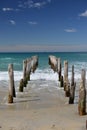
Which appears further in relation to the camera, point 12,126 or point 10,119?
point 10,119

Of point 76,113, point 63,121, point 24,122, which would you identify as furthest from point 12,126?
point 76,113

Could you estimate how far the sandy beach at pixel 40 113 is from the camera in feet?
32.0

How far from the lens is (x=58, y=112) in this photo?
11.6 meters

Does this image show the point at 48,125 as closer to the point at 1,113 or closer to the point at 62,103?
the point at 1,113

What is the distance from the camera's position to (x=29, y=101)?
13.9 m

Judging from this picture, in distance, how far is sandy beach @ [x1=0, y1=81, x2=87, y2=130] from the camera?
977cm

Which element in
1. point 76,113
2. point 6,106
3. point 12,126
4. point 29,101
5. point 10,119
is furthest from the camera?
point 29,101

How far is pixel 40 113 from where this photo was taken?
11453mm

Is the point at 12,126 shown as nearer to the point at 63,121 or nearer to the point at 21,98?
the point at 63,121

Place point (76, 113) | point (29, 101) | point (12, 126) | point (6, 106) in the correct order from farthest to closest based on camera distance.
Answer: point (29, 101)
point (6, 106)
point (76, 113)
point (12, 126)

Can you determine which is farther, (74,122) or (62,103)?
(62,103)

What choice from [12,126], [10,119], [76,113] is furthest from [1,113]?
[76,113]

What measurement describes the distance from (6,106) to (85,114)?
11.2 feet

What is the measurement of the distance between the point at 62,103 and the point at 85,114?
2.55m
